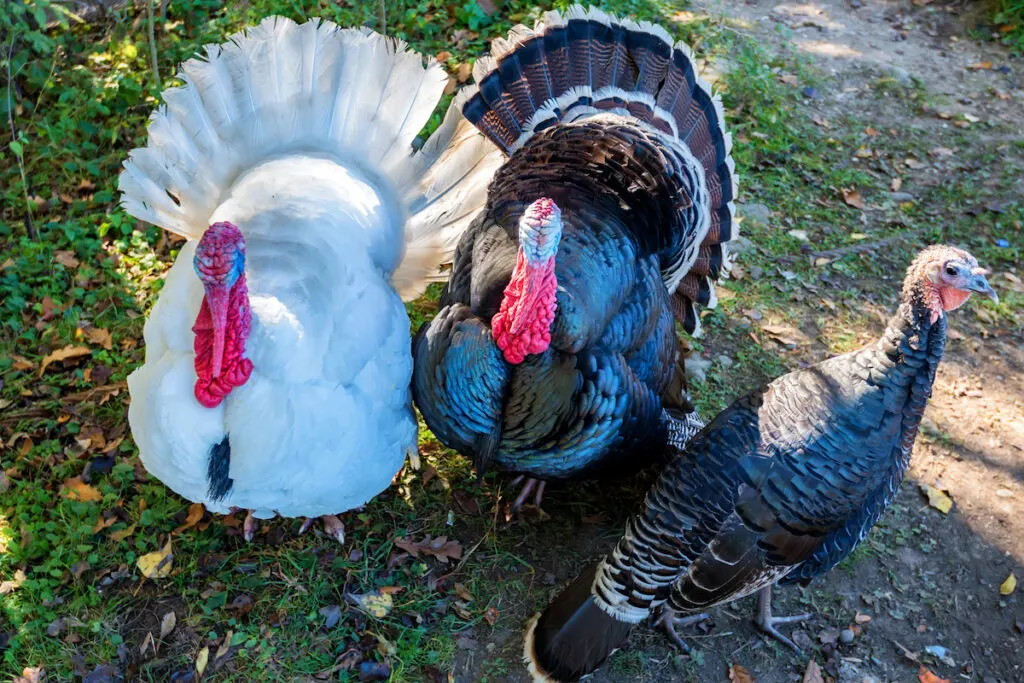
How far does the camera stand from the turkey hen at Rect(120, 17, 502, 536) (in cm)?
285

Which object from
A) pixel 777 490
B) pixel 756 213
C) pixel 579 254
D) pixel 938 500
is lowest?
pixel 938 500

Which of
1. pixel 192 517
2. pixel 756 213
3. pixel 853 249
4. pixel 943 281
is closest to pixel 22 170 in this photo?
pixel 192 517

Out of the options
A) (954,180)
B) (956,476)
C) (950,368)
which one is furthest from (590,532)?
A: (954,180)

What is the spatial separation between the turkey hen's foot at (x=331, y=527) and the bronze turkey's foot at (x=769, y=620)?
1978 mm

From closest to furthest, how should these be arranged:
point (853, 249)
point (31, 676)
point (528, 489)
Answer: point (31, 676), point (528, 489), point (853, 249)

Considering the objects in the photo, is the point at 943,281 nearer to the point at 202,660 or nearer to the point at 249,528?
the point at 249,528

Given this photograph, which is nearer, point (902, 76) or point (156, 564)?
point (156, 564)

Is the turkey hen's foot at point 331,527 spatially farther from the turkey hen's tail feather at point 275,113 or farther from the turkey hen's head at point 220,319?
the turkey hen's tail feather at point 275,113

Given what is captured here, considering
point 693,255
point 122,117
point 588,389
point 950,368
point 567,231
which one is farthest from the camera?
point 122,117

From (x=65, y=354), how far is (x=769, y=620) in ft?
12.7

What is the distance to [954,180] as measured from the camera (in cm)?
592

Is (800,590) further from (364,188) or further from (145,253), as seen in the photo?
(145,253)

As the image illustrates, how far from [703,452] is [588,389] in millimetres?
567

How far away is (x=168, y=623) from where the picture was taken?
11.2 ft
